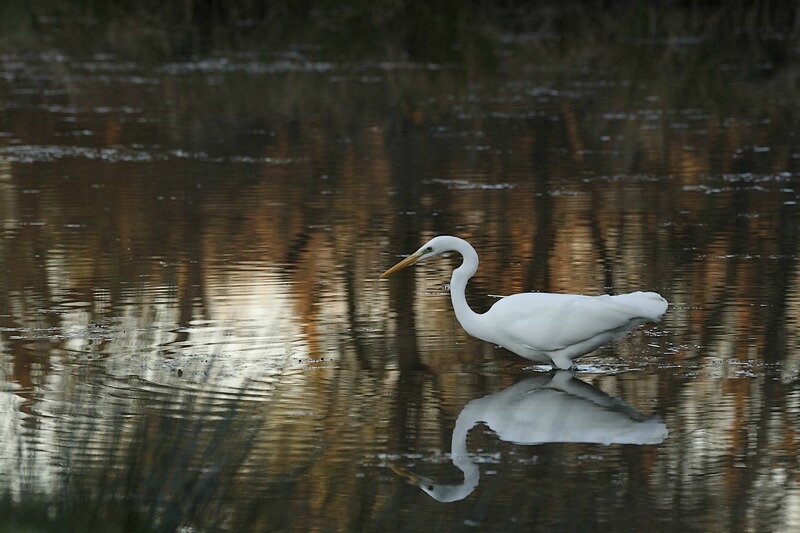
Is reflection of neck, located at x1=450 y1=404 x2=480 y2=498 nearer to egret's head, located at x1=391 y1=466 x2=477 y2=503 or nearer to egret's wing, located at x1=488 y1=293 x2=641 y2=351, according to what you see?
egret's head, located at x1=391 y1=466 x2=477 y2=503

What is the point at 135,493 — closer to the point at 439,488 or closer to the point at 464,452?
the point at 439,488

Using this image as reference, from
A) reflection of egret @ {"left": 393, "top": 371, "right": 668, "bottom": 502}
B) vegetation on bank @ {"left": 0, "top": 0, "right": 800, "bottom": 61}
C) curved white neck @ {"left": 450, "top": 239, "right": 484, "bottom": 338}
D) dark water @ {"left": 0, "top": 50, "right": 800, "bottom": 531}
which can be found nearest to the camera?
dark water @ {"left": 0, "top": 50, "right": 800, "bottom": 531}

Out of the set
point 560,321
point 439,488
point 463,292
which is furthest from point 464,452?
point 463,292

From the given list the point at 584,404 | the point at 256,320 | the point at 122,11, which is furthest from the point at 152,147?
the point at 122,11

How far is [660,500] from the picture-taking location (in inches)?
253

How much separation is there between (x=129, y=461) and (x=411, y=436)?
1.97 metres

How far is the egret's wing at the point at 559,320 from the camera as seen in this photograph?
814 centimetres

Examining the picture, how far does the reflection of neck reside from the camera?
21.7 ft

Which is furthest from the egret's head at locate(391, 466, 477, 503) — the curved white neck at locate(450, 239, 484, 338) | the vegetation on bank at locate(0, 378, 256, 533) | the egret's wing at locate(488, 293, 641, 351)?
the curved white neck at locate(450, 239, 484, 338)

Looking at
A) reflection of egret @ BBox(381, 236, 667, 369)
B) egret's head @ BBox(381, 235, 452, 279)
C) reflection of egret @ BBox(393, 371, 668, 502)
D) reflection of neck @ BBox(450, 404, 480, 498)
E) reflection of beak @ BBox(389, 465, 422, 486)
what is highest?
egret's head @ BBox(381, 235, 452, 279)

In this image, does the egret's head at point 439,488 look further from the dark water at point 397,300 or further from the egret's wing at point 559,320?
the egret's wing at point 559,320

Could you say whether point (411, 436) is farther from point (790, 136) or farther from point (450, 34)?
point (450, 34)

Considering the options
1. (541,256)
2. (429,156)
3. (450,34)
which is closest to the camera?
(541,256)

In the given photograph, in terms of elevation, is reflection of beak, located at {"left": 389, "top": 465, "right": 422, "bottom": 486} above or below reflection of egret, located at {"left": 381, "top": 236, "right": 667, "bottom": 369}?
below
